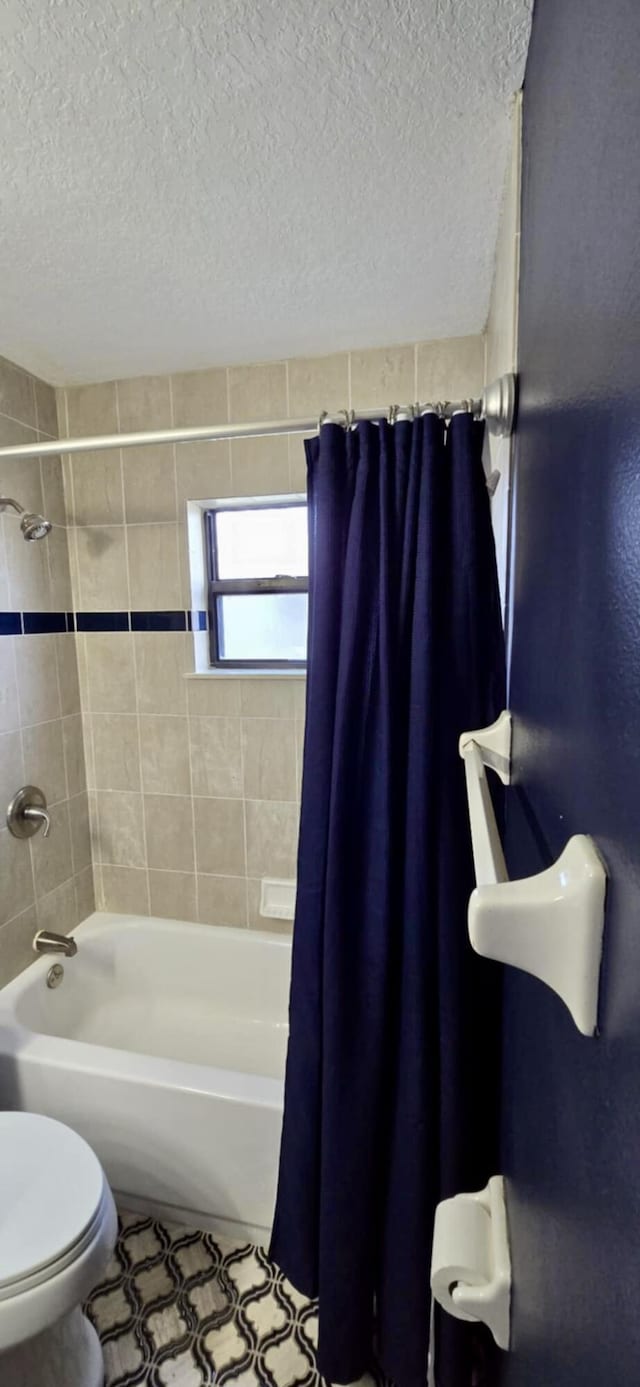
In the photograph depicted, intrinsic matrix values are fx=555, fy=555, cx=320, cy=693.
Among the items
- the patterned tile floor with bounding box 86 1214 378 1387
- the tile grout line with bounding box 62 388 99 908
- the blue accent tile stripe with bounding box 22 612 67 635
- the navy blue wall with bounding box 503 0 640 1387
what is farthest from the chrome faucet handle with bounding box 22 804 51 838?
the navy blue wall with bounding box 503 0 640 1387

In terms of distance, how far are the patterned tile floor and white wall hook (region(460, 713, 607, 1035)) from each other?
1.45 metres

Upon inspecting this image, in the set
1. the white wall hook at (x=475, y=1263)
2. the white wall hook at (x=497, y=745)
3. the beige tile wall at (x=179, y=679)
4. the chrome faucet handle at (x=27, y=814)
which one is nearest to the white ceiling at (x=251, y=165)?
the beige tile wall at (x=179, y=679)

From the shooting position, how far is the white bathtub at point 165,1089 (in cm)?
128

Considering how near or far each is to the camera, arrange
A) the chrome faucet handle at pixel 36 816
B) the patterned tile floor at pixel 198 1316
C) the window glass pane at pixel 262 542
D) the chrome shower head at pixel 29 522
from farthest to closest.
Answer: the window glass pane at pixel 262 542 < the chrome faucet handle at pixel 36 816 < the chrome shower head at pixel 29 522 < the patterned tile floor at pixel 198 1316

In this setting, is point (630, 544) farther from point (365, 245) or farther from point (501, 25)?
point (365, 245)

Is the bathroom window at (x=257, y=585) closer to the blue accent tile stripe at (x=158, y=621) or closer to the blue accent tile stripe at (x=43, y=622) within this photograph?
the blue accent tile stripe at (x=158, y=621)

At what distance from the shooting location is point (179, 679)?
1862 mm

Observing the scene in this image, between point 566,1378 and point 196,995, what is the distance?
182cm

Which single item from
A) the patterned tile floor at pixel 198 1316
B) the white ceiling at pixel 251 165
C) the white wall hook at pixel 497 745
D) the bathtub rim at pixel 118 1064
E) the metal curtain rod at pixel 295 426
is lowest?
the patterned tile floor at pixel 198 1316

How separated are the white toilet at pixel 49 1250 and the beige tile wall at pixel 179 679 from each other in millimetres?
864

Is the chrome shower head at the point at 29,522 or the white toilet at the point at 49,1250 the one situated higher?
the chrome shower head at the point at 29,522

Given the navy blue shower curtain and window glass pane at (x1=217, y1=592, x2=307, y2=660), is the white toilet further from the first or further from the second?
window glass pane at (x1=217, y1=592, x2=307, y2=660)

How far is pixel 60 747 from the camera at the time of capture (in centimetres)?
185

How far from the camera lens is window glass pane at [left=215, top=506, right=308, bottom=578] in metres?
1.82
